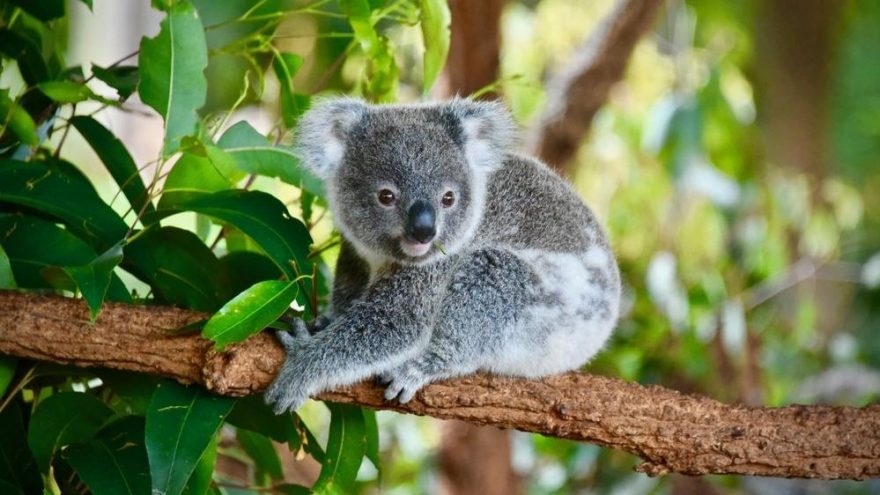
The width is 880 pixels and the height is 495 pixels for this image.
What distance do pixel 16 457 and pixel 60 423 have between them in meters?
0.21

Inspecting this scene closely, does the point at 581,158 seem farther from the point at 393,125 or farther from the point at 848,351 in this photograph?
the point at 393,125

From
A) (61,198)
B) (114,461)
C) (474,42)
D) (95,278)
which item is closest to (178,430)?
(114,461)

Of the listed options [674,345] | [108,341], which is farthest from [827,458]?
[674,345]

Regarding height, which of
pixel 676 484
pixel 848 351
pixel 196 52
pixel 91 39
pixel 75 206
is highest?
pixel 196 52

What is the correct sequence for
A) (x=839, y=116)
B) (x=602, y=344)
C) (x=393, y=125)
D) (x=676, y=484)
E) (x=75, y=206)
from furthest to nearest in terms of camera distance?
(x=839, y=116) < (x=676, y=484) < (x=602, y=344) < (x=393, y=125) < (x=75, y=206)

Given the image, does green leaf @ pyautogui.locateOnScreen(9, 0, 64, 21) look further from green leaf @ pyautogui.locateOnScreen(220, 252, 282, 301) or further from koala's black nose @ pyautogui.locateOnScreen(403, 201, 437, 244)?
koala's black nose @ pyautogui.locateOnScreen(403, 201, 437, 244)

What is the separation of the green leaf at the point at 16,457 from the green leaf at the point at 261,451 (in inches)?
24.5

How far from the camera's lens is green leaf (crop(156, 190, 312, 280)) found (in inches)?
105

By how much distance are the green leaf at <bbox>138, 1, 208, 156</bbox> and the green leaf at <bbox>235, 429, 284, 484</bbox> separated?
100 cm

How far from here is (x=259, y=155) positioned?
2.97m

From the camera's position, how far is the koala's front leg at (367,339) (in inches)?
104

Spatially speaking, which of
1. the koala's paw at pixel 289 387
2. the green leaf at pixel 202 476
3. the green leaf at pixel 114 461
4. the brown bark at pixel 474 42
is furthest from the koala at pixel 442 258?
the brown bark at pixel 474 42

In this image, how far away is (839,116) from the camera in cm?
1051

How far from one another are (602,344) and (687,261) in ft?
9.33
